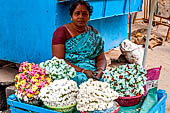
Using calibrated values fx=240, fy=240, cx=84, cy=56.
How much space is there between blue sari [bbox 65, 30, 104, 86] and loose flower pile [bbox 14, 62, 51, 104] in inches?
32.3

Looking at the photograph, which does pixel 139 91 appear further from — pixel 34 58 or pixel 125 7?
pixel 125 7

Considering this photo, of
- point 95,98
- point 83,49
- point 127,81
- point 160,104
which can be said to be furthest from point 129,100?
point 83,49

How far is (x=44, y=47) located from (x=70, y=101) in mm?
2614

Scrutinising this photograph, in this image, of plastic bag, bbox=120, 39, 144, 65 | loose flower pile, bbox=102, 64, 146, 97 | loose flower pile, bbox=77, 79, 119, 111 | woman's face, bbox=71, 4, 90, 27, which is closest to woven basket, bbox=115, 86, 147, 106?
loose flower pile, bbox=102, 64, 146, 97

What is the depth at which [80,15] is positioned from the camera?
106 inches

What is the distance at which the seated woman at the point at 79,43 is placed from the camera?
2709 mm

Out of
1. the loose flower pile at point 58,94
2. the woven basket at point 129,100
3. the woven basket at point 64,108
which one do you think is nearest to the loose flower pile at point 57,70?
the loose flower pile at point 58,94

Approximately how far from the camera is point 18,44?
4.58 meters

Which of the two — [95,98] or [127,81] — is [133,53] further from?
[95,98]

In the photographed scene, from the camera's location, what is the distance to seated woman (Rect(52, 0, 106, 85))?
2709mm

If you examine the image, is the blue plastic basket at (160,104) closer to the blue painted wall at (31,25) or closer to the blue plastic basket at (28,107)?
the blue plastic basket at (28,107)

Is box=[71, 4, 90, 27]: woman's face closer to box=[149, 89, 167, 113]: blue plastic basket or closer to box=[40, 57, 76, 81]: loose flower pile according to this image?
box=[40, 57, 76, 81]: loose flower pile

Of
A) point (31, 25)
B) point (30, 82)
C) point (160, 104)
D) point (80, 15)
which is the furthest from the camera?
point (31, 25)

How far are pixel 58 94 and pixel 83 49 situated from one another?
110 centimetres
